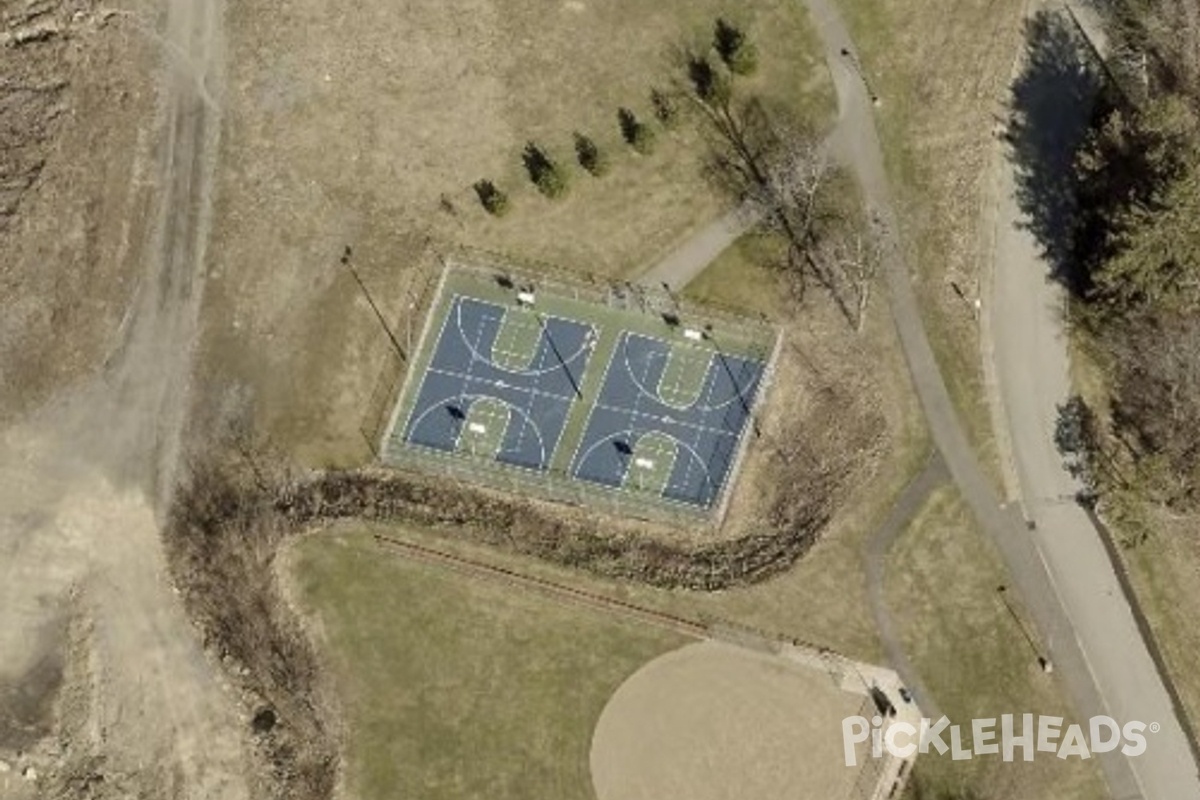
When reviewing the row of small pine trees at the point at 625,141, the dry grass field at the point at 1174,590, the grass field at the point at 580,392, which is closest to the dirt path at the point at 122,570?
the grass field at the point at 580,392

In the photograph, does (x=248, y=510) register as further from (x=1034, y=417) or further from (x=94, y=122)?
(x=1034, y=417)

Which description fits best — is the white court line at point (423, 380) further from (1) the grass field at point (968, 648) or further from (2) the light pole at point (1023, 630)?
(2) the light pole at point (1023, 630)

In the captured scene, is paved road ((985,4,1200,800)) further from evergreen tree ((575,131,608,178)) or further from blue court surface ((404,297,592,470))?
blue court surface ((404,297,592,470))

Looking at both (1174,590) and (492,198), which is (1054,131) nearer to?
(1174,590)

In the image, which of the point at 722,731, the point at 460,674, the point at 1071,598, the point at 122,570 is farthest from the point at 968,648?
the point at 122,570

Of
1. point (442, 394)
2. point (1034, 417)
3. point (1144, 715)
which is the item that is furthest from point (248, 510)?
point (1144, 715)

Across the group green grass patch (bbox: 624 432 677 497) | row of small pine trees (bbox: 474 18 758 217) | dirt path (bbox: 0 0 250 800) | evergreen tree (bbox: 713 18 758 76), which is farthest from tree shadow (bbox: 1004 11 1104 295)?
dirt path (bbox: 0 0 250 800)
